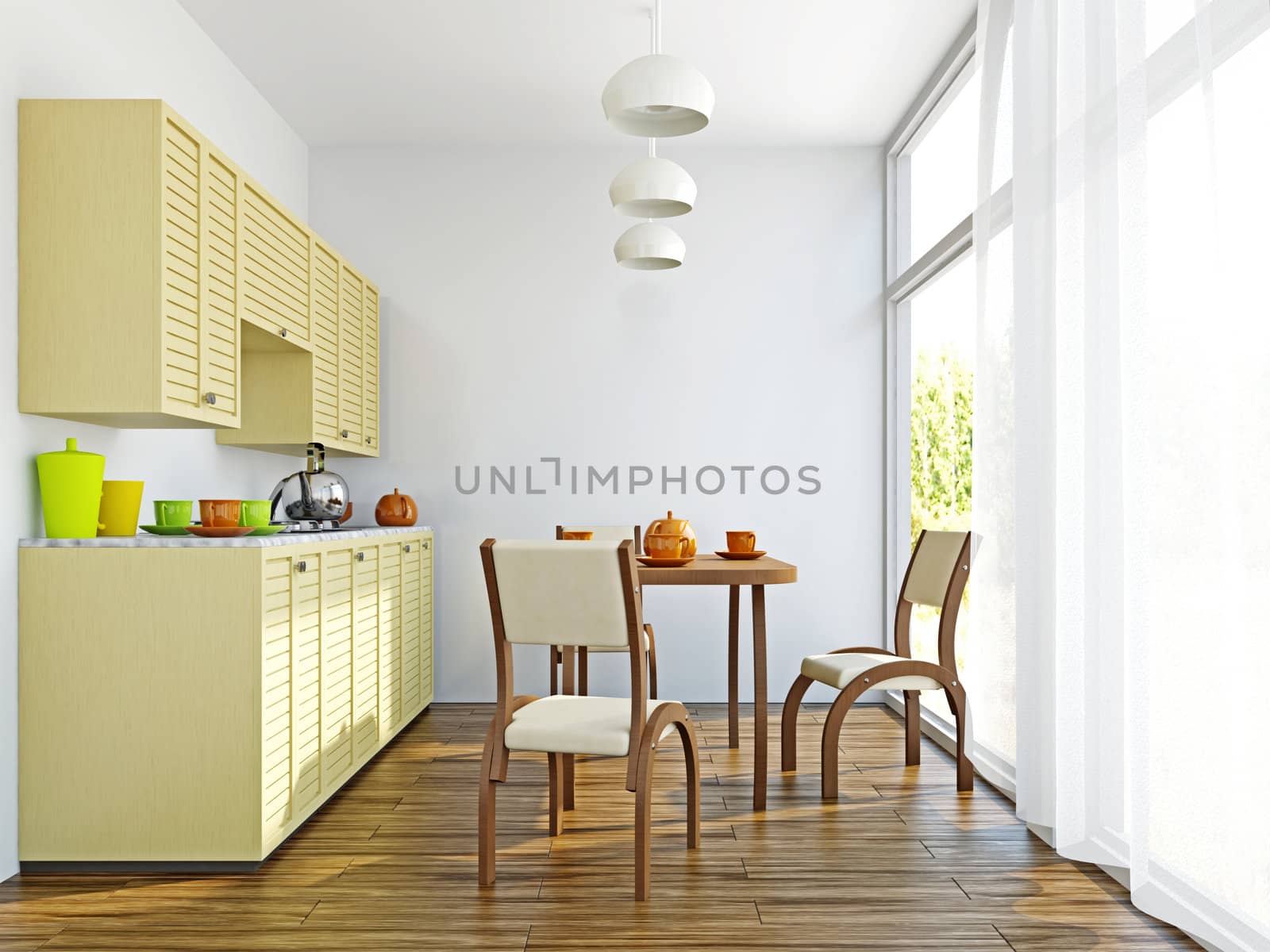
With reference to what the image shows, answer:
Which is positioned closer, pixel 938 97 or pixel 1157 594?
pixel 1157 594

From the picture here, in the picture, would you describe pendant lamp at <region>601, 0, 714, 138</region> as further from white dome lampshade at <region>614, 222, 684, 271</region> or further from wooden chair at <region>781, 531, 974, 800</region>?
wooden chair at <region>781, 531, 974, 800</region>

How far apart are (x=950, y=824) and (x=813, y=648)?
6.75 ft

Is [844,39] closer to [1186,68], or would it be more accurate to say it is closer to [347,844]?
[1186,68]

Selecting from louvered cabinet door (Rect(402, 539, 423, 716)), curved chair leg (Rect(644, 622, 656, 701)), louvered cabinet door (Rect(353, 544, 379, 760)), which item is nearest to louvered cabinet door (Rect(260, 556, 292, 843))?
louvered cabinet door (Rect(353, 544, 379, 760))

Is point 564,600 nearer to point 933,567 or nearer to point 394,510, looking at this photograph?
point 933,567

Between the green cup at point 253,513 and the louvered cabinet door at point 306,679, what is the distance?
179mm

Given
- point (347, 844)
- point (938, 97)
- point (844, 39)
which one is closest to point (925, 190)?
point (938, 97)

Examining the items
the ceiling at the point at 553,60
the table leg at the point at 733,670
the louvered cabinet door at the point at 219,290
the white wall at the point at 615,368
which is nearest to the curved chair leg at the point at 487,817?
the louvered cabinet door at the point at 219,290

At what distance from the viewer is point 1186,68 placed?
2.21m

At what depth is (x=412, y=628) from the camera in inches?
182

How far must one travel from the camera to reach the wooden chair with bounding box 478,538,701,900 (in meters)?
2.49

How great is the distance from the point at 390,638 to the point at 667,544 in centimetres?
150

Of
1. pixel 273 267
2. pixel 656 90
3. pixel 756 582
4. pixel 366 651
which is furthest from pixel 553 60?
pixel 366 651

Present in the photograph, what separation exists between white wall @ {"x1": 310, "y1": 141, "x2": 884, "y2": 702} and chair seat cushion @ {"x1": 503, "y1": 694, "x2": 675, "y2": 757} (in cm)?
245
